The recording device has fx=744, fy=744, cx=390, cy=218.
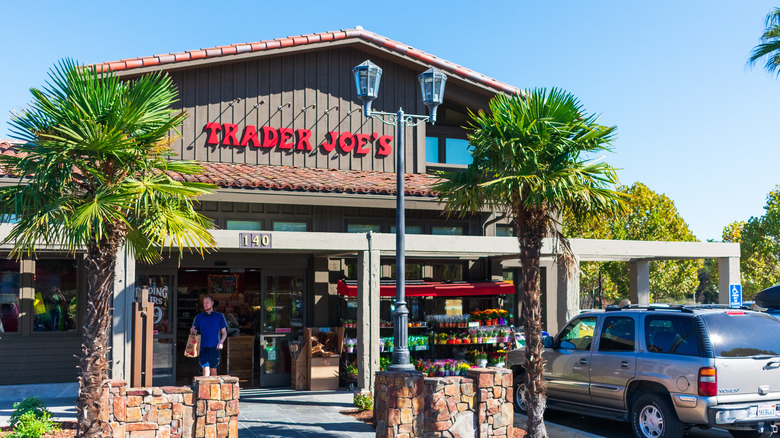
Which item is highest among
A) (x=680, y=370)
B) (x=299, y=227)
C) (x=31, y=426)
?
(x=299, y=227)

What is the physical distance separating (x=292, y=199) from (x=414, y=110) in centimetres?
496

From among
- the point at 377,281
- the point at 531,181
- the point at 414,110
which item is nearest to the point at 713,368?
the point at 531,181

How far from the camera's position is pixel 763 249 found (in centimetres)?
4150

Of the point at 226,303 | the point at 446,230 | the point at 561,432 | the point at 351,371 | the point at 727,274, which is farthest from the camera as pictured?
the point at 446,230

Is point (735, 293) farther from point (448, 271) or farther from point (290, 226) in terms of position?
point (290, 226)

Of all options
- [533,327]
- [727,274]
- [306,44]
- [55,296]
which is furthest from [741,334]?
[55,296]

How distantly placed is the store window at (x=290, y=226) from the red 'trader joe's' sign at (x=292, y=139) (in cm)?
173

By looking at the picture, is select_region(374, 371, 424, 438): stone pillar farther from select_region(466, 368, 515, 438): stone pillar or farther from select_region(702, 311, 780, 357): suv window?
select_region(702, 311, 780, 357): suv window

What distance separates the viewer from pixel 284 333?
51.7 feet

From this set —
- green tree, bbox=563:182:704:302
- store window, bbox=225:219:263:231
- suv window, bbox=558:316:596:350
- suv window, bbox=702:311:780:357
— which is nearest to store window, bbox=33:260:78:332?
store window, bbox=225:219:263:231

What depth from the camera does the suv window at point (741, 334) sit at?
938 cm

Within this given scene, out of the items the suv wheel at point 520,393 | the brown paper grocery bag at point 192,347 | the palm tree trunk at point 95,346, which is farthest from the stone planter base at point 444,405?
the brown paper grocery bag at point 192,347

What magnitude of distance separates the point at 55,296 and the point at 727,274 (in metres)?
13.8

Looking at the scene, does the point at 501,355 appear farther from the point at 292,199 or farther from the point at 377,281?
the point at 292,199
